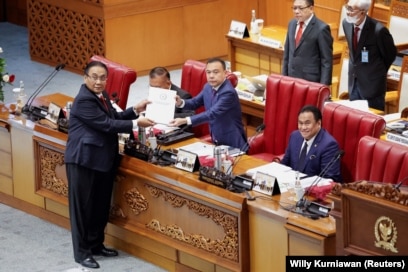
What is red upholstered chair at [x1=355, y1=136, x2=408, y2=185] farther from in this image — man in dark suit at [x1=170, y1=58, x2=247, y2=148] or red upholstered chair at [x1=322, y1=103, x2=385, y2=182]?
man in dark suit at [x1=170, y1=58, x2=247, y2=148]

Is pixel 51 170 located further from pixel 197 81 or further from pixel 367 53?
pixel 367 53

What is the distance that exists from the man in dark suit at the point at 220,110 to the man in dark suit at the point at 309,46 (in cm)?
111

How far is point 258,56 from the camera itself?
9.81m

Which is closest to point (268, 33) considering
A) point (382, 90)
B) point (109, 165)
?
point (382, 90)

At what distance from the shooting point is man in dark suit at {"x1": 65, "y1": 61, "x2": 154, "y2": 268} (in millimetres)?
6914

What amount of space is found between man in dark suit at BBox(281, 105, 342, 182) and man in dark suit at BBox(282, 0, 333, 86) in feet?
4.90

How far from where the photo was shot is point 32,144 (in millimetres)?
7816

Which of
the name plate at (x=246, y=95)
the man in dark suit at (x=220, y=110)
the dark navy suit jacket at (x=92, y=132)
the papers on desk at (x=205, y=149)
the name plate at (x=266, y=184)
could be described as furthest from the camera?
the name plate at (x=246, y=95)

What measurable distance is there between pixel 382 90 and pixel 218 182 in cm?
232

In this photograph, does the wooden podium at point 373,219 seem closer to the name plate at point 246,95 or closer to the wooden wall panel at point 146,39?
the name plate at point 246,95

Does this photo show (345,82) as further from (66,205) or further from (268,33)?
(66,205)

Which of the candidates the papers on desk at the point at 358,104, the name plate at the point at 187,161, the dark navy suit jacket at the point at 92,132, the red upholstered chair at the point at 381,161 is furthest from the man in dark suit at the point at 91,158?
the papers on desk at the point at 358,104

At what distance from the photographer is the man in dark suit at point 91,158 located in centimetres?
691

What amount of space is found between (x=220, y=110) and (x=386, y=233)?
2230 mm
